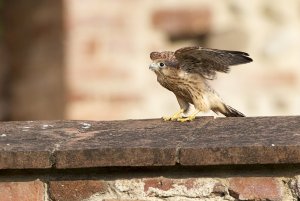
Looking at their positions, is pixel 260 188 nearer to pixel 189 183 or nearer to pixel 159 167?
pixel 189 183

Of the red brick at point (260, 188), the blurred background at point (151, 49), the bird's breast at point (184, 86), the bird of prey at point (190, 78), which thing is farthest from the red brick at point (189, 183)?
the blurred background at point (151, 49)

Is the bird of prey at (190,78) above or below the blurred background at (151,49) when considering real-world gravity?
below

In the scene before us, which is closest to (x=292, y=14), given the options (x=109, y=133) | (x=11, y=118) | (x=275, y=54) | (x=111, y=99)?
(x=275, y=54)

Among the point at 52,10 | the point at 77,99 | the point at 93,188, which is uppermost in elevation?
the point at 52,10

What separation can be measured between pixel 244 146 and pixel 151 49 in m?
4.60

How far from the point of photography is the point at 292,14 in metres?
8.01

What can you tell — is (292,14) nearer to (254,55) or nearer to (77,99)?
(254,55)

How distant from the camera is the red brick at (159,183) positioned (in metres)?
3.53

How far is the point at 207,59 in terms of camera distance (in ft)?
15.5

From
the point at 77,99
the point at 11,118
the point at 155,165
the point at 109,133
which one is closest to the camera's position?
the point at 155,165

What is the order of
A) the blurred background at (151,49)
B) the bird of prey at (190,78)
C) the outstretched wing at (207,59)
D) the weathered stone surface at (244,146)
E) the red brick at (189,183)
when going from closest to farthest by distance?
the weathered stone surface at (244,146) → the red brick at (189,183) → the outstretched wing at (207,59) → the bird of prey at (190,78) → the blurred background at (151,49)

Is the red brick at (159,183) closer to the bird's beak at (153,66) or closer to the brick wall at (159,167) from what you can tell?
the brick wall at (159,167)

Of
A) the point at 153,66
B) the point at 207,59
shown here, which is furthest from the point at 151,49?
the point at 207,59

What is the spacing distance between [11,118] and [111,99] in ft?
5.14
